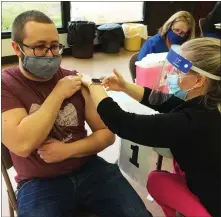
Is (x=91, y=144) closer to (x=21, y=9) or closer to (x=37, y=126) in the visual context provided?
(x=37, y=126)

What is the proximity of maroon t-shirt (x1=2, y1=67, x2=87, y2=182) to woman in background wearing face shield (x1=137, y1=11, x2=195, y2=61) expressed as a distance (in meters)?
1.60

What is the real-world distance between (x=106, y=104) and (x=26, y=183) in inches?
21.0

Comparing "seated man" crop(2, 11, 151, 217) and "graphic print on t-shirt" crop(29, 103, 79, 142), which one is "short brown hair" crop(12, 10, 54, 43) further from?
"graphic print on t-shirt" crop(29, 103, 79, 142)

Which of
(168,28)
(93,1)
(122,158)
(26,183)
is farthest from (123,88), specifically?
(93,1)

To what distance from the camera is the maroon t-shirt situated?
49.5 inches

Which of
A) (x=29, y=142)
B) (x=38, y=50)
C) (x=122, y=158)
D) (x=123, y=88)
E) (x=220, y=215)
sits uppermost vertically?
(x=38, y=50)

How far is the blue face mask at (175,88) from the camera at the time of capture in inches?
48.4

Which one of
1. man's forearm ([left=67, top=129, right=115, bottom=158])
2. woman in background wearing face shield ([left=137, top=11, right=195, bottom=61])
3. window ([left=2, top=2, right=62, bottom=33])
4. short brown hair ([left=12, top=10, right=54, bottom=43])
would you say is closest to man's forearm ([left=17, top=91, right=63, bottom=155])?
man's forearm ([left=67, top=129, right=115, bottom=158])

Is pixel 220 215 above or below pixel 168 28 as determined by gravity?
below

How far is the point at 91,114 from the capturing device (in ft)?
4.65

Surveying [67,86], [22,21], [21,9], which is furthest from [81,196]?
[21,9]

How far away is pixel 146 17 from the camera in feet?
19.7

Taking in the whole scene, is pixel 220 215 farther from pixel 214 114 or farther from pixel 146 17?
pixel 146 17

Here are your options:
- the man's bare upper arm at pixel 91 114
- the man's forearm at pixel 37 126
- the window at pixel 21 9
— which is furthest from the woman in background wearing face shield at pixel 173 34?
the window at pixel 21 9
